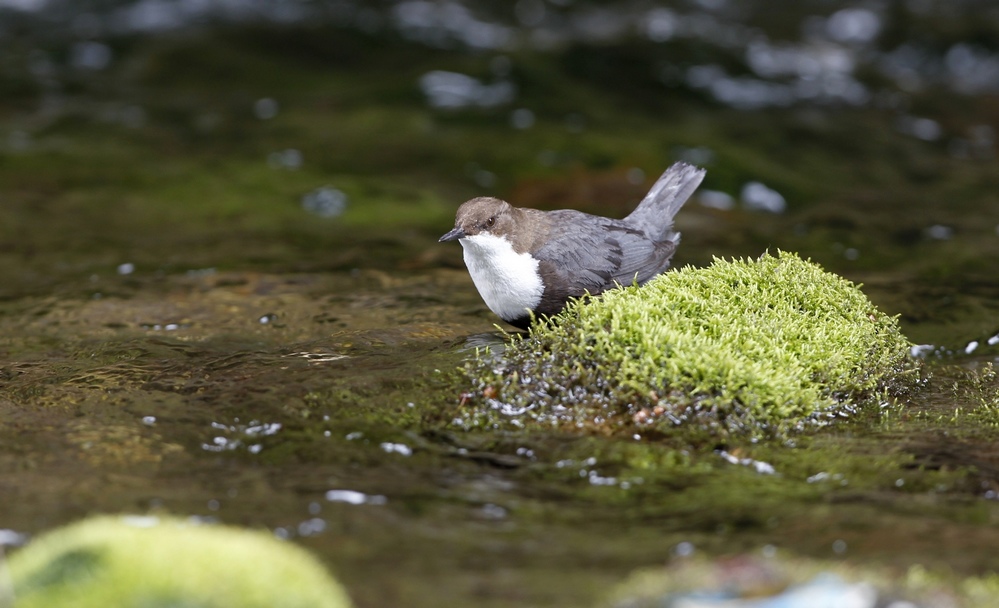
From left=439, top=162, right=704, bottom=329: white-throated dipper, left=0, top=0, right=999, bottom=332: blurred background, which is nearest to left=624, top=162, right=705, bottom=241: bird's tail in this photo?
left=439, top=162, right=704, bottom=329: white-throated dipper

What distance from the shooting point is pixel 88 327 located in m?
6.10

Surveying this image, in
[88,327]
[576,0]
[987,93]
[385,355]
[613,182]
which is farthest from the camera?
[576,0]

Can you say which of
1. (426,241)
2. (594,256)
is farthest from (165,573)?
(426,241)

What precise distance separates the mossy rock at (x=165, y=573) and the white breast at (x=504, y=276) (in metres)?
2.23

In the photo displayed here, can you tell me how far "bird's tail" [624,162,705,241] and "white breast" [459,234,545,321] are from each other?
1.14 metres

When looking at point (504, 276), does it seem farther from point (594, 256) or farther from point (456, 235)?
point (594, 256)

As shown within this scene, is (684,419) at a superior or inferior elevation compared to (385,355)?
superior

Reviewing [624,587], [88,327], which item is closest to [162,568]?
[624,587]

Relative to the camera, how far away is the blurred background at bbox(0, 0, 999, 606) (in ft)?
11.7

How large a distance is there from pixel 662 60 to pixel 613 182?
4155 millimetres

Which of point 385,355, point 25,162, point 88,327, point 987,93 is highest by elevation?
point 987,93

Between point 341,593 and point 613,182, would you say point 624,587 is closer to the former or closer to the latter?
point 341,593

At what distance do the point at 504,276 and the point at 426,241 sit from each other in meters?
3.61

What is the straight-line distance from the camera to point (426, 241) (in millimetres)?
8547
